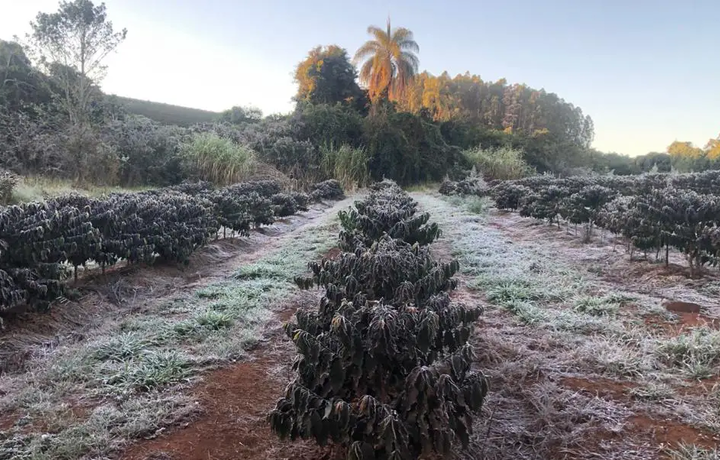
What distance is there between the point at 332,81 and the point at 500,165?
11.0 meters

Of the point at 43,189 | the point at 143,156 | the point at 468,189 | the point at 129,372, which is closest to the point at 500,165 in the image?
the point at 468,189

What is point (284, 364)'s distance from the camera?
10.2 ft

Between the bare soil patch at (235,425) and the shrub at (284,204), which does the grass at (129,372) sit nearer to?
the bare soil patch at (235,425)

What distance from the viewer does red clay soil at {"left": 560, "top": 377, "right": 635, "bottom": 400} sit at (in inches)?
103

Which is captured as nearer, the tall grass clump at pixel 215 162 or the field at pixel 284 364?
the field at pixel 284 364

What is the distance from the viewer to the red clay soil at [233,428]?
2.12m

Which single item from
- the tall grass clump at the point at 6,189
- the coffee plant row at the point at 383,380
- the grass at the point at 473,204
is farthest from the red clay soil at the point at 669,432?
the tall grass clump at the point at 6,189

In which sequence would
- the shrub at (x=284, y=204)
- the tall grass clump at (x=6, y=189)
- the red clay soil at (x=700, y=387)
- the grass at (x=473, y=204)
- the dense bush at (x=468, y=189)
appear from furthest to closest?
the dense bush at (x=468, y=189) < the grass at (x=473, y=204) < the shrub at (x=284, y=204) < the tall grass clump at (x=6, y=189) < the red clay soil at (x=700, y=387)

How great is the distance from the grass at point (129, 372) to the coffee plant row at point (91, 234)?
622 millimetres

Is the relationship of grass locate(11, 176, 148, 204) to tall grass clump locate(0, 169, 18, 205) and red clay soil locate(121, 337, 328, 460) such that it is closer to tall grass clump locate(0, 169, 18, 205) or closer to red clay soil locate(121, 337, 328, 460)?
tall grass clump locate(0, 169, 18, 205)

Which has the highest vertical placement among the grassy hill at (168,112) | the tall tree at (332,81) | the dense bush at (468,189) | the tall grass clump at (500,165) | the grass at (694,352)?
the tall tree at (332,81)

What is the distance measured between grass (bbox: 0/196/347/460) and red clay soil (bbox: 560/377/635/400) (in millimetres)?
2182

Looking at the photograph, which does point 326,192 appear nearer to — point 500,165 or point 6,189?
point 6,189

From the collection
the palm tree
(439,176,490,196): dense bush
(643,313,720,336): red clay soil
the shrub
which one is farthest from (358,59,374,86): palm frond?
(643,313,720,336): red clay soil
